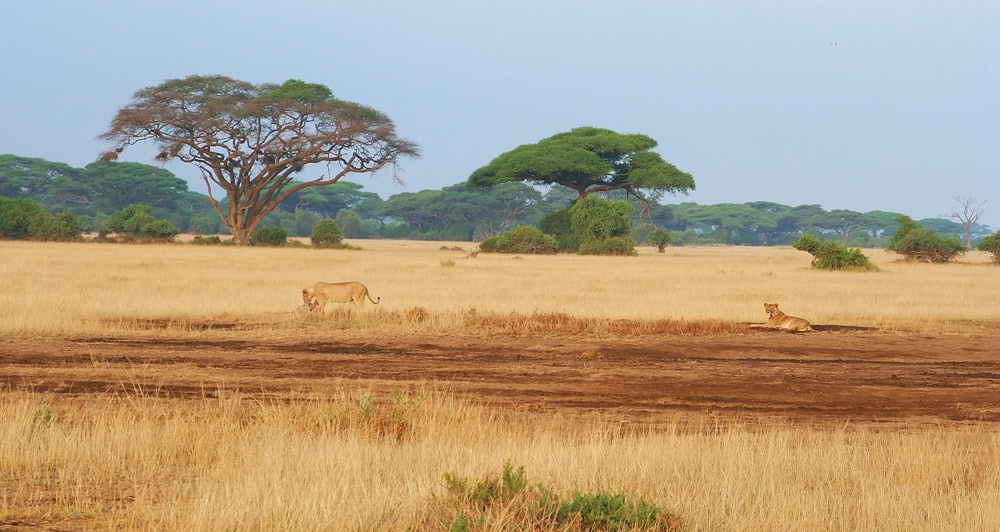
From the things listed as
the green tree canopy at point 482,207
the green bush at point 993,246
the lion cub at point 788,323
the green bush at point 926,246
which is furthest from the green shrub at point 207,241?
the green tree canopy at point 482,207

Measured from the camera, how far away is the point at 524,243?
47.5 m

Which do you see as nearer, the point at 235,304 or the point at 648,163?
the point at 235,304

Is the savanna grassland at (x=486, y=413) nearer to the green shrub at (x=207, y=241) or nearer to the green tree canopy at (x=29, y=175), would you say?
the green shrub at (x=207, y=241)

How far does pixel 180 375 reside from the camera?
990 centimetres

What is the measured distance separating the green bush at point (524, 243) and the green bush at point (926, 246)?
50.7ft

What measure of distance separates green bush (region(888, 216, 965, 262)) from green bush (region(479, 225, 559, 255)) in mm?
15443

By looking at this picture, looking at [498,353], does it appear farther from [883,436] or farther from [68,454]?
[68,454]

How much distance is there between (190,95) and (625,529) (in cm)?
4791

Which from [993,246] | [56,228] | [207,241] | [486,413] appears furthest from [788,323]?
[56,228]

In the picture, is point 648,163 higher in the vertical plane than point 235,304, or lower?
higher

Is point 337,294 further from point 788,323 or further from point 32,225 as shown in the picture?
point 32,225

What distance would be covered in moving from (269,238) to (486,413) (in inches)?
1714

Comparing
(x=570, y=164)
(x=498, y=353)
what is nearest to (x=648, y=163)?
(x=570, y=164)

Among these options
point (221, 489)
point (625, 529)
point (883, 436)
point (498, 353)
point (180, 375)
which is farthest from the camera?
point (498, 353)
